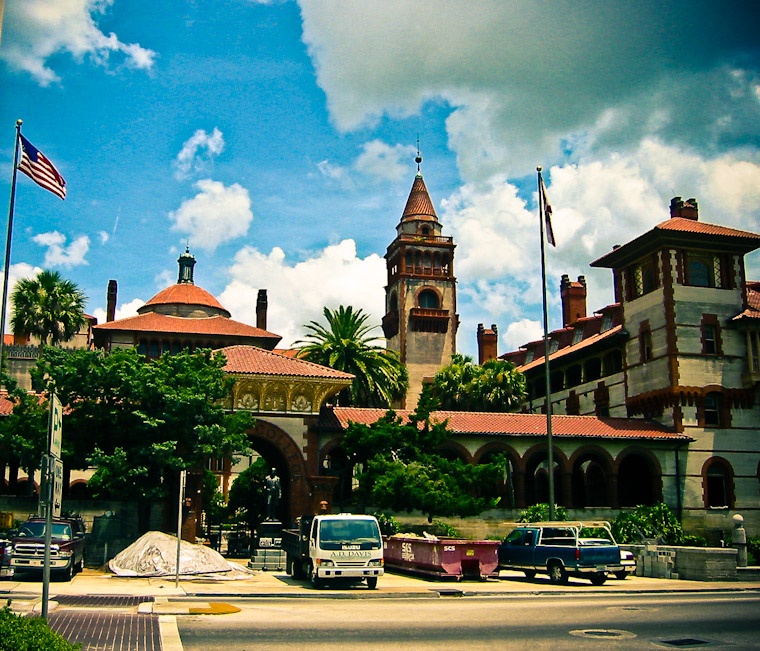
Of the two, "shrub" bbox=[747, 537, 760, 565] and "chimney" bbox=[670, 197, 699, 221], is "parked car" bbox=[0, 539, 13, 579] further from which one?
"chimney" bbox=[670, 197, 699, 221]

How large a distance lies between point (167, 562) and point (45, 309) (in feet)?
101

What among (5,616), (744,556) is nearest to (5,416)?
(5,616)

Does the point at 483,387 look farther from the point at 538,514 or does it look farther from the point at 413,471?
the point at 413,471

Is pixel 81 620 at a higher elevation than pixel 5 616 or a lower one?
lower

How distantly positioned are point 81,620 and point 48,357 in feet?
62.7

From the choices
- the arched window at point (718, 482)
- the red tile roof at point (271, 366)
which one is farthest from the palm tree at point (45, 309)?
the arched window at point (718, 482)

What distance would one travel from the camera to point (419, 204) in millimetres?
78125

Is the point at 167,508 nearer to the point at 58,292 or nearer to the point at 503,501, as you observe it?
the point at 503,501

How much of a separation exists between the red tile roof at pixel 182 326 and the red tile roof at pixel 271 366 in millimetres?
26374

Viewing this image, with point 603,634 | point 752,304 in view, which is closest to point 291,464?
point 603,634

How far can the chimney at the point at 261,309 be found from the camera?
75000 millimetres

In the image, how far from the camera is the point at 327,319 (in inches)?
2073

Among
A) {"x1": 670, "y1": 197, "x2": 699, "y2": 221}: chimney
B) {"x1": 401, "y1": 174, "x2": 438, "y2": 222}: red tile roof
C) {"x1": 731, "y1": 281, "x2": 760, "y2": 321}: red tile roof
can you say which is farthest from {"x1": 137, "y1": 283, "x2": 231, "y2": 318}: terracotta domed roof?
{"x1": 731, "y1": 281, "x2": 760, "y2": 321}: red tile roof

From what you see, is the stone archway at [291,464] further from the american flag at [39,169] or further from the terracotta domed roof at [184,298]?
the terracotta domed roof at [184,298]
